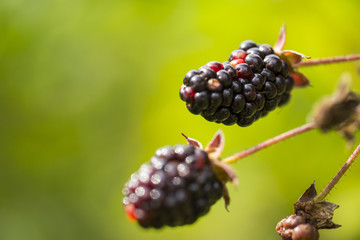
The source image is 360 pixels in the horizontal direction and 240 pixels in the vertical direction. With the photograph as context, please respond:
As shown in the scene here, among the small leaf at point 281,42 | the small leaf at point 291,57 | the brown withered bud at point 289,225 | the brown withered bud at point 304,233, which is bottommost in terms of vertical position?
the brown withered bud at point 304,233

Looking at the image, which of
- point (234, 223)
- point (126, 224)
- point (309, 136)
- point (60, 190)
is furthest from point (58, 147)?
point (309, 136)

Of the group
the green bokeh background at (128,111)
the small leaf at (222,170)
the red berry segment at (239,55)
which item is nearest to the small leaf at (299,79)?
the red berry segment at (239,55)

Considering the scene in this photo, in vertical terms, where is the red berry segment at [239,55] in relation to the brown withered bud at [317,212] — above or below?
above

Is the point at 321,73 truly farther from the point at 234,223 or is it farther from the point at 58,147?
the point at 58,147

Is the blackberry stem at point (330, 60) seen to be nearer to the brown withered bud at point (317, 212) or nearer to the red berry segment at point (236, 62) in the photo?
the red berry segment at point (236, 62)

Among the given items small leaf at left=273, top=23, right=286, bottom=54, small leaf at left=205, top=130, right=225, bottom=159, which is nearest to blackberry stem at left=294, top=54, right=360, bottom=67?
small leaf at left=273, top=23, right=286, bottom=54
